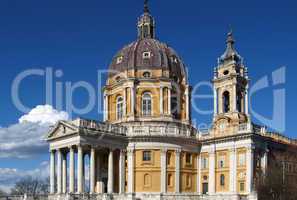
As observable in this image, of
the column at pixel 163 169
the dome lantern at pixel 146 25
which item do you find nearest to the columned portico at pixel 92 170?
the column at pixel 163 169

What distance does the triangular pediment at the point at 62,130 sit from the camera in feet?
192

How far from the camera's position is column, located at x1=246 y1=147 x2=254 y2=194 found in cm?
5841

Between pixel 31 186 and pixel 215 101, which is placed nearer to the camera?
pixel 215 101

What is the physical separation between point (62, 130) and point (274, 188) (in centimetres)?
2662

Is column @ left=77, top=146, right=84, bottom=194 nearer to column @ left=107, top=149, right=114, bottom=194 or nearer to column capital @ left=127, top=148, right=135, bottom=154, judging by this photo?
column @ left=107, top=149, right=114, bottom=194

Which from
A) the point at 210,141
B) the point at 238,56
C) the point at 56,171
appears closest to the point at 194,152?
the point at 210,141

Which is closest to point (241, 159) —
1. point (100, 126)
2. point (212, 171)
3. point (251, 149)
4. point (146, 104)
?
point (251, 149)

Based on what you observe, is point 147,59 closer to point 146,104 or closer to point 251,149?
point 146,104

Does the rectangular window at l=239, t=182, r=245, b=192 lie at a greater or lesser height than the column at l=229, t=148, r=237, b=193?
lesser

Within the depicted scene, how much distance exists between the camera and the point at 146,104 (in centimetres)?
6944

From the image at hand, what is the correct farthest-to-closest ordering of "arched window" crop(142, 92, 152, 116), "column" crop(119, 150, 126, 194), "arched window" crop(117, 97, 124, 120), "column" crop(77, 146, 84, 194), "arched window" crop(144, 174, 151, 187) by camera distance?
"arched window" crop(117, 97, 124, 120), "arched window" crop(142, 92, 152, 116), "arched window" crop(144, 174, 151, 187), "column" crop(119, 150, 126, 194), "column" crop(77, 146, 84, 194)

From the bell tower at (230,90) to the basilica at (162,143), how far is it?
0.44 feet

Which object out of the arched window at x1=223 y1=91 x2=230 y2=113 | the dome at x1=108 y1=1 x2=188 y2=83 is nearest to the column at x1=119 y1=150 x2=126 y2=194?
the dome at x1=108 y1=1 x2=188 y2=83

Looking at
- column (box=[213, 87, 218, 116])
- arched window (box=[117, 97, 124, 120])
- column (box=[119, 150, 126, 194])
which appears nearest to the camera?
column (box=[119, 150, 126, 194])
